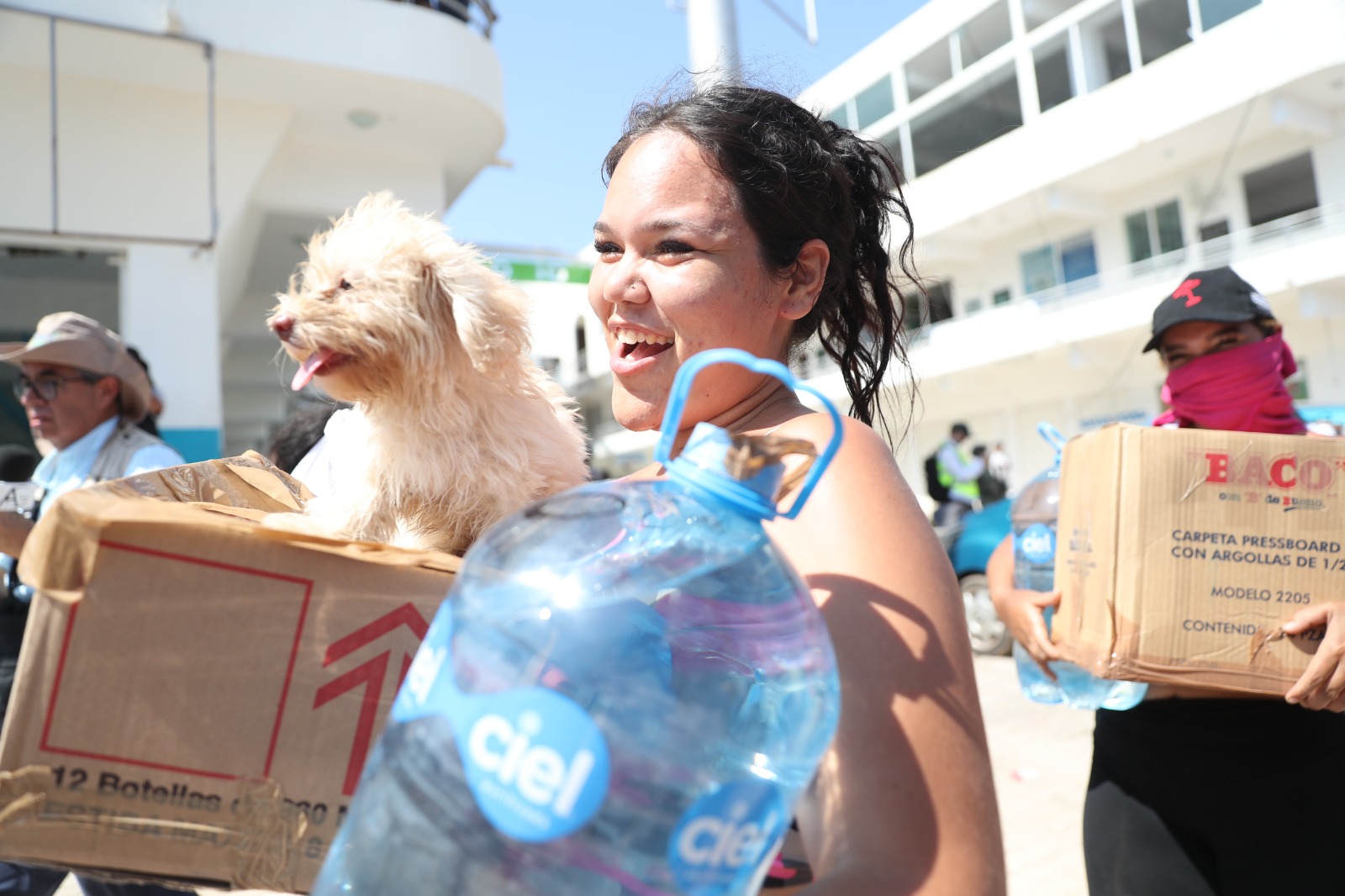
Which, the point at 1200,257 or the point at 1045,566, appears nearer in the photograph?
the point at 1045,566

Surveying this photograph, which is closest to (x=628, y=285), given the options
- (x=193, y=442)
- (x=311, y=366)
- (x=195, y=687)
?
Result: (x=195, y=687)

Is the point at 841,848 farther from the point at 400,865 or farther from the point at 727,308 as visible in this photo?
the point at 727,308

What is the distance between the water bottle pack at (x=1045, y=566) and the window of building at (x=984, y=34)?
21.3 metres

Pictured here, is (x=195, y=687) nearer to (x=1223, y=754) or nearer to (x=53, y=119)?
(x=1223, y=754)

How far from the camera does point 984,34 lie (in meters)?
21.5

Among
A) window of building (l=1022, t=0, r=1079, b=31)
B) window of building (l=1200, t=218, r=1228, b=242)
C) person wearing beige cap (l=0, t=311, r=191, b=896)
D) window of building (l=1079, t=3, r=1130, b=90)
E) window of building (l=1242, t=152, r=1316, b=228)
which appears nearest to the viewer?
person wearing beige cap (l=0, t=311, r=191, b=896)

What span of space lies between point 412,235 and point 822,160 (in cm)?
130

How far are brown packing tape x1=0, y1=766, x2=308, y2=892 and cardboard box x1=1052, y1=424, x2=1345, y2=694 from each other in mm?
1781

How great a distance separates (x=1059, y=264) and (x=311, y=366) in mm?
21593

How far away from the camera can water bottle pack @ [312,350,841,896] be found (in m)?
0.72

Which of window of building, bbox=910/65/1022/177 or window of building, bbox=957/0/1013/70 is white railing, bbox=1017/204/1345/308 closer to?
window of building, bbox=910/65/1022/177

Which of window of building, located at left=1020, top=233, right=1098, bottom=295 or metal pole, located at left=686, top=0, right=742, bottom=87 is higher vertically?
window of building, located at left=1020, top=233, right=1098, bottom=295

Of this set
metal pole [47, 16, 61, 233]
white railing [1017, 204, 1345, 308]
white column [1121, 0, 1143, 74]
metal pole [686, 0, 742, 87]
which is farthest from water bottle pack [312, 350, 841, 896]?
white column [1121, 0, 1143, 74]

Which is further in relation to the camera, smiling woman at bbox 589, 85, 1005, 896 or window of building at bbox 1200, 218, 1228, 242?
window of building at bbox 1200, 218, 1228, 242
